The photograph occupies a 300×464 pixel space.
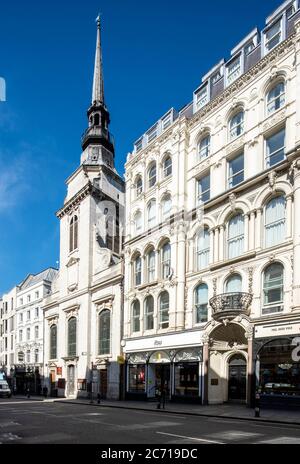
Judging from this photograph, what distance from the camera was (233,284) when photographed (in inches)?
1090

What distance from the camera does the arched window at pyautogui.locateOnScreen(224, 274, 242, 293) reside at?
2722 centimetres

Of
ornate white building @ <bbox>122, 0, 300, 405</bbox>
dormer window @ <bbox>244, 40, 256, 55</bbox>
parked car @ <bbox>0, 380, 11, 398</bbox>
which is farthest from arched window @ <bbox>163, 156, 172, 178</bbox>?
parked car @ <bbox>0, 380, 11, 398</bbox>

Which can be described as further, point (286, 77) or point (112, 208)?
point (112, 208)

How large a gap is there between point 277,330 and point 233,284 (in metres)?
4.90

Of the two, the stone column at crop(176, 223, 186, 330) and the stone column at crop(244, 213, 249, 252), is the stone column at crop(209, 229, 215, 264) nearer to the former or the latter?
the stone column at crop(176, 223, 186, 330)

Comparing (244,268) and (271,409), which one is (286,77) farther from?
(271,409)

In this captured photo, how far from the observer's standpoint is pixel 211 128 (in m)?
31.7

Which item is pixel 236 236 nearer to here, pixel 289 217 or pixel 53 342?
pixel 289 217

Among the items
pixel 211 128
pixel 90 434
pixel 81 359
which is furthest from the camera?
pixel 81 359

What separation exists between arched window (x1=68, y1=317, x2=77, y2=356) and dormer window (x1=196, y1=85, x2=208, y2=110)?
87.8ft

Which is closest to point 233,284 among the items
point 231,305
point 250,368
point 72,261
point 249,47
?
point 231,305

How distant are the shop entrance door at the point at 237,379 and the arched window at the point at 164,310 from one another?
6.34 metres
